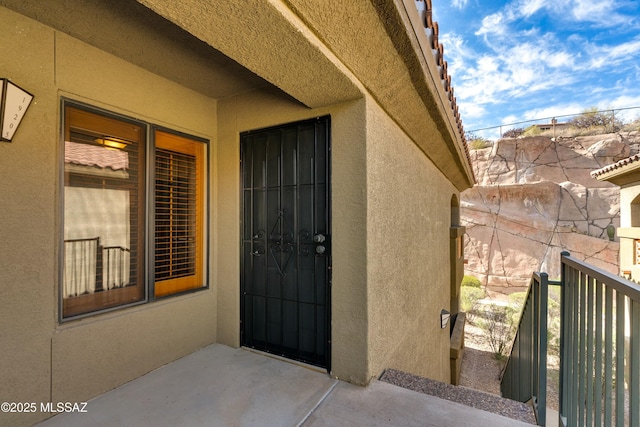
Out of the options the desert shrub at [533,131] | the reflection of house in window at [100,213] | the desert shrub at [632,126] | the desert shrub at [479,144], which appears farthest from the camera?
the desert shrub at [479,144]

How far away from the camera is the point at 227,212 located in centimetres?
320

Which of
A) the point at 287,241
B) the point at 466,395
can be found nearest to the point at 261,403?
the point at 287,241

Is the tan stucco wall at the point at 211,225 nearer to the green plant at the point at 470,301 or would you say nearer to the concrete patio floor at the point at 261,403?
the concrete patio floor at the point at 261,403

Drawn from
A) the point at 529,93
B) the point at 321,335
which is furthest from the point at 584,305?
the point at 529,93

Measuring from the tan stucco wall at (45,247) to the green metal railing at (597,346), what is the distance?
3312 millimetres

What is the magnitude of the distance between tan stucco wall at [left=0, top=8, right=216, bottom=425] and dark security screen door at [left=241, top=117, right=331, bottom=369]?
1.09m

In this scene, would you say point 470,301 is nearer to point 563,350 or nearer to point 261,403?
point 563,350

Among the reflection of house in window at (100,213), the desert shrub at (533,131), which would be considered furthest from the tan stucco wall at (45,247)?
the desert shrub at (533,131)

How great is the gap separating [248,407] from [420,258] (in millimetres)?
3138

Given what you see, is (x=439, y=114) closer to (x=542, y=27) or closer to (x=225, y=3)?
(x=225, y=3)

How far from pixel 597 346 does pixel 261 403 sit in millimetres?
2202

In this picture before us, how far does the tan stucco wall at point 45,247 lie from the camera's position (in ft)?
6.12

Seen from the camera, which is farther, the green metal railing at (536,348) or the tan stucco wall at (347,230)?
the tan stucco wall at (347,230)

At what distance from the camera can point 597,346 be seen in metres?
1.46
